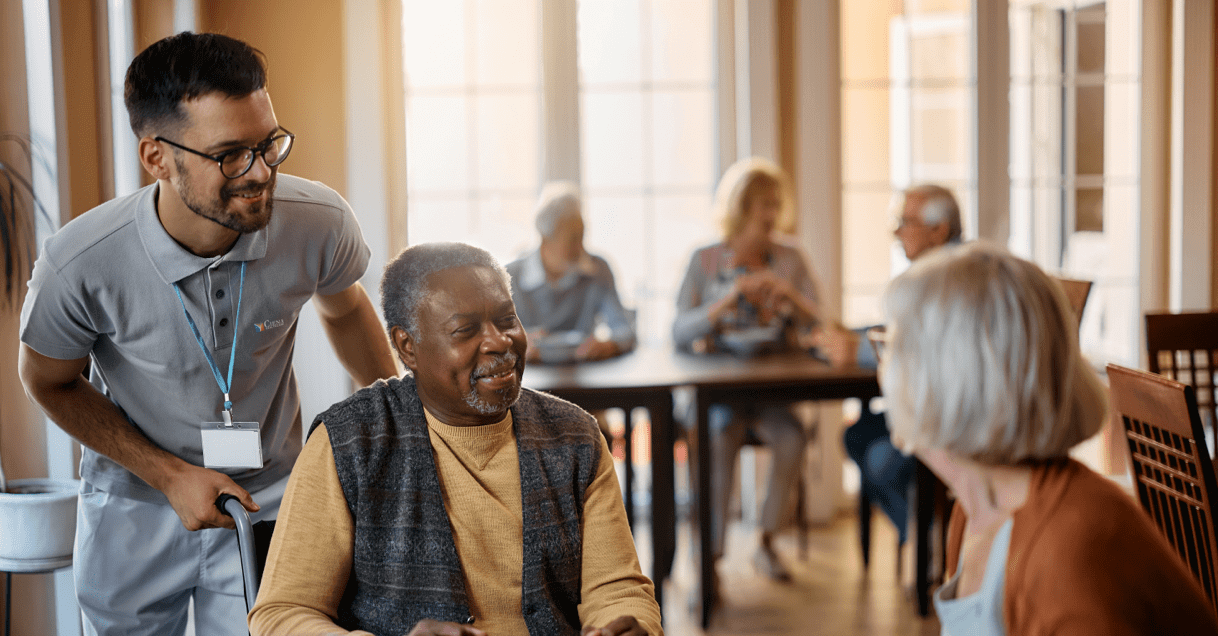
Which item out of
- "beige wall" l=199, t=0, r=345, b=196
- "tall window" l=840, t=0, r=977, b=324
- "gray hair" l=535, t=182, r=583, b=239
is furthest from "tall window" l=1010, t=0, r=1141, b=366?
"beige wall" l=199, t=0, r=345, b=196

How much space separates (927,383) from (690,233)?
10.7 feet

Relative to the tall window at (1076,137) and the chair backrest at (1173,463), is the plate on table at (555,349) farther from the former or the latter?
the tall window at (1076,137)

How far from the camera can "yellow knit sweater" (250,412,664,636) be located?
1.37 m

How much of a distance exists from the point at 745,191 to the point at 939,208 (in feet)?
2.41

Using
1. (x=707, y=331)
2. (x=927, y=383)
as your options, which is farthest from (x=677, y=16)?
(x=927, y=383)

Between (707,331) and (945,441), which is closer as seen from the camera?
(945,441)

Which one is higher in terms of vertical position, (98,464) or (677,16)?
(677,16)

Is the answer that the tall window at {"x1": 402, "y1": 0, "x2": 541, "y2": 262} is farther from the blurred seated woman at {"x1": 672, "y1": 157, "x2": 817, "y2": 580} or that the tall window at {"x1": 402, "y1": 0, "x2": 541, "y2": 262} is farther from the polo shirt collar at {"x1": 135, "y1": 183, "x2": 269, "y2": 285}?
the polo shirt collar at {"x1": 135, "y1": 183, "x2": 269, "y2": 285}

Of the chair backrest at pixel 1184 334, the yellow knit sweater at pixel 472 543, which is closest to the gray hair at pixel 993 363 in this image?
the yellow knit sweater at pixel 472 543

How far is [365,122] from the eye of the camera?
3.90 meters

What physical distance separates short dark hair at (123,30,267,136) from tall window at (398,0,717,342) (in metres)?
2.55

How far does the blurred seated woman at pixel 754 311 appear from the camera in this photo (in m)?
3.55

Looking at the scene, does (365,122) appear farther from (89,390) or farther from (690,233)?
(89,390)

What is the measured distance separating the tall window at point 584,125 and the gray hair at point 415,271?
250 centimetres
